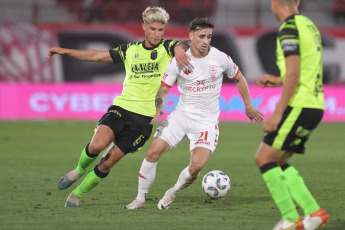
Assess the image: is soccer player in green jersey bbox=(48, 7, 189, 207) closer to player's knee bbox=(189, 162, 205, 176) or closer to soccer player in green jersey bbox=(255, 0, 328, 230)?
player's knee bbox=(189, 162, 205, 176)

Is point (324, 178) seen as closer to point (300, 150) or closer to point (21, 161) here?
point (300, 150)

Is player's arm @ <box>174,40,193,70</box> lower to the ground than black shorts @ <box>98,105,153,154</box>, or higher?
higher

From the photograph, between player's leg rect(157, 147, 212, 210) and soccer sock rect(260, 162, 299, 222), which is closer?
soccer sock rect(260, 162, 299, 222)

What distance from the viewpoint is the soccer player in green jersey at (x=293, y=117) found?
598cm

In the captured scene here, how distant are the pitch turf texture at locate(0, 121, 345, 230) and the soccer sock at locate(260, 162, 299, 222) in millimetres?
535

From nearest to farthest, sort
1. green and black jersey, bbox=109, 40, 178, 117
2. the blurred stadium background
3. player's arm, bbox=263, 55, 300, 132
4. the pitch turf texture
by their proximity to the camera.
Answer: player's arm, bbox=263, 55, 300, 132
the pitch turf texture
green and black jersey, bbox=109, 40, 178, 117
the blurred stadium background

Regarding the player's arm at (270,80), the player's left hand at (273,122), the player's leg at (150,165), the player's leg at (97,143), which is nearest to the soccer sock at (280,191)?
the player's left hand at (273,122)

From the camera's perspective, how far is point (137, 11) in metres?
25.1

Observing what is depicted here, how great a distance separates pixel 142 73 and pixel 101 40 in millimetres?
15979

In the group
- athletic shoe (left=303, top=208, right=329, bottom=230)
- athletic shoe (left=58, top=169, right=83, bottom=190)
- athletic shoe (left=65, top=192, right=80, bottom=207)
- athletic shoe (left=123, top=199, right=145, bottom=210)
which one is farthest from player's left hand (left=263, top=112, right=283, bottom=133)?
athletic shoe (left=58, top=169, right=83, bottom=190)

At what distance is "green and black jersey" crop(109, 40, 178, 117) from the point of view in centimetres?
841

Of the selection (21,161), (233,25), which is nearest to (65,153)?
(21,161)

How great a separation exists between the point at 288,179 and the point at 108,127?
8.93 ft

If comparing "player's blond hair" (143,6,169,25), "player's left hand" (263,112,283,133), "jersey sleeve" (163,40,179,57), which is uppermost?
"player's blond hair" (143,6,169,25)
